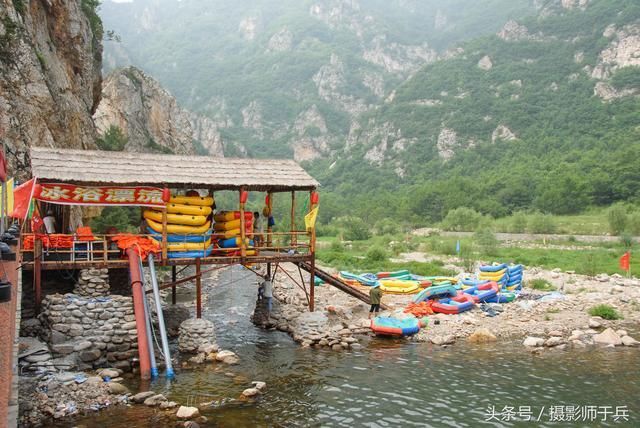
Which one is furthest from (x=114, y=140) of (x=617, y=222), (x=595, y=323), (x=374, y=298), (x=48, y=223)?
(x=617, y=222)

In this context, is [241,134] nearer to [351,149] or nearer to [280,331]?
[351,149]

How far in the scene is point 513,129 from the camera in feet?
441

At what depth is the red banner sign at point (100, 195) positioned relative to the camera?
17.0 m

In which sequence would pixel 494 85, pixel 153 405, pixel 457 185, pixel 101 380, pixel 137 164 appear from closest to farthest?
pixel 153 405, pixel 101 380, pixel 137 164, pixel 457 185, pixel 494 85

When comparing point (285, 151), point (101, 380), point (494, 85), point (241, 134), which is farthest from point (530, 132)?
point (101, 380)

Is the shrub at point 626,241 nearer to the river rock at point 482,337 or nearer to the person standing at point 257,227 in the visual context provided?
the river rock at point 482,337

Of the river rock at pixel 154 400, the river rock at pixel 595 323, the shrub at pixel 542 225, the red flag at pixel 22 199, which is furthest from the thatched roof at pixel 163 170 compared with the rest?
the shrub at pixel 542 225

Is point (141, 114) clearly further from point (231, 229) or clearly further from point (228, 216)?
point (231, 229)

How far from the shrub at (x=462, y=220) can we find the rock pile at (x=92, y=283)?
70490mm

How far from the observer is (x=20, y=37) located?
91.3 ft

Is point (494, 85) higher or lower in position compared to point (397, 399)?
higher

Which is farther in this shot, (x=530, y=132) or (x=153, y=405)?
(x=530, y=132)

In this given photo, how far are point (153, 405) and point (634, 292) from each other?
30.1 metres

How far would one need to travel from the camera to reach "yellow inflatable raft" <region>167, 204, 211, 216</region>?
63.3 ft
